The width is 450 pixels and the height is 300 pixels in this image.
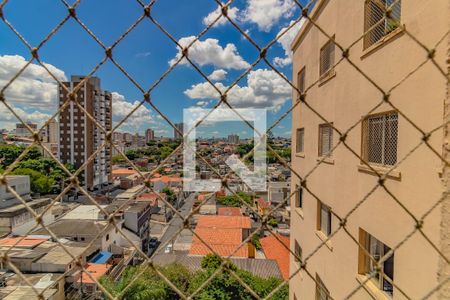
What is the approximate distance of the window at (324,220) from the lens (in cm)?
302

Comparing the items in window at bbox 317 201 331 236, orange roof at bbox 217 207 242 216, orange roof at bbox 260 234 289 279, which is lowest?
orange roof at bbox 260 234 289 279

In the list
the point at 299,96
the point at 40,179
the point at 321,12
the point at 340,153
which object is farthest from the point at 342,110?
the point at 40,179

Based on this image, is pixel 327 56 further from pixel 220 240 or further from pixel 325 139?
pixel 220 240

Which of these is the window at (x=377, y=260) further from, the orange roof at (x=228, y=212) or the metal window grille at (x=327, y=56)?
the orange roof at (x=228, y=212)

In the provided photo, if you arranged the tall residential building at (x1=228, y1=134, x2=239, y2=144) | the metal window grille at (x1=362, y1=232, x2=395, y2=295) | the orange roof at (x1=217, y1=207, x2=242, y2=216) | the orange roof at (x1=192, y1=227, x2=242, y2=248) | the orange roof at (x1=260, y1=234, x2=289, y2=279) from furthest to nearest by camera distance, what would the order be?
the orange roof at (x1=217, y1=207, x2=242, y2=216) → the orange roof at (x1=192, y1=227, x2=242, y2=248) → the orange roof at (x1=260, y1=234, x2=289, y2=279) → the tall residential building at (x1=228, y1=134, x2=239, y2=144) → the metal window grille at (x1=362, y1=232, x2=395, y2=295)

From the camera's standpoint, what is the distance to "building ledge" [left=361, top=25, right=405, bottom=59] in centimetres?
178

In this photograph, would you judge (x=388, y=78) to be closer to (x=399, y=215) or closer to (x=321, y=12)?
(x=399, y=215)

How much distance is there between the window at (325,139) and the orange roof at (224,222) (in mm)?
11231

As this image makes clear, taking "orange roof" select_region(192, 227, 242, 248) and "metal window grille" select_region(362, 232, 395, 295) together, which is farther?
"orange roof" select_region(192, 227, 242, 248)

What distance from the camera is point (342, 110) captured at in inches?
102

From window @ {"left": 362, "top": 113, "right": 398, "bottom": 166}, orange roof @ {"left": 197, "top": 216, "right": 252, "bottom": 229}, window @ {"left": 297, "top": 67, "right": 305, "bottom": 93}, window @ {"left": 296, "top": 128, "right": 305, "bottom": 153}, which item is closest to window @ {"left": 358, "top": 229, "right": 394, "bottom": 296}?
window @ {"left": 362, "top": 113, "right": 398, "bottom": 166}

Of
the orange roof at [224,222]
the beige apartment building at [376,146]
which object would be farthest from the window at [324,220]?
the orange roof at [224,222]

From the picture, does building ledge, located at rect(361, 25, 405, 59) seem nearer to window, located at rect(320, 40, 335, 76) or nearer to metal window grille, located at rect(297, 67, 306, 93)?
window, located at rect(320, 40, 335, 76)

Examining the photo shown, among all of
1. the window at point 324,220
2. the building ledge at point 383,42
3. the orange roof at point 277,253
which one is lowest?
the orange roof at point 277,253
